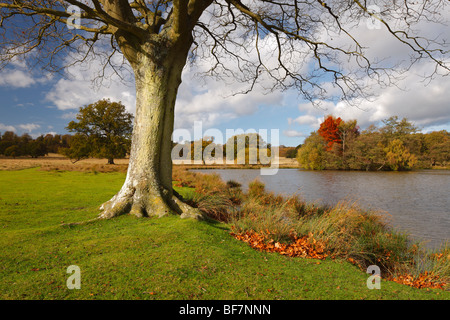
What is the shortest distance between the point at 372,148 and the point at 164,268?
41.1 metres

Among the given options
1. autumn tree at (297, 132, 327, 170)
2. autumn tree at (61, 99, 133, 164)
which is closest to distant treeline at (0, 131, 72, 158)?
autumn tree at (61, 99, 133, 164)

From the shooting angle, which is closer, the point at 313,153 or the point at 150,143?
the point at 150,143

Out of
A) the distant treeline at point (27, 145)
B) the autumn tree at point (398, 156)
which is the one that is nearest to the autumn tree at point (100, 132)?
the distant treeline at point (27, 145)

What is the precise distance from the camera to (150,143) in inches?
233

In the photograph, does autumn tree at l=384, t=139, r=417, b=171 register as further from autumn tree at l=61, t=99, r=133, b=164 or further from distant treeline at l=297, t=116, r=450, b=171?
autumn tree at l=61, t=99, r=133, b=164

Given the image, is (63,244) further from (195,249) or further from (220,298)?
(220,298)

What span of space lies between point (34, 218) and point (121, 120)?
2722 cm

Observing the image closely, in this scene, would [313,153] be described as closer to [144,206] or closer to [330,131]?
[330,131]

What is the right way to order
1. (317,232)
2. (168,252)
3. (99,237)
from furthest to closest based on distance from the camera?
(317,232), (99,237), (168,252)

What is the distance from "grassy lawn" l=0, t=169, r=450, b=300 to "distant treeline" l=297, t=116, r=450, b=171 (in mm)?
38863

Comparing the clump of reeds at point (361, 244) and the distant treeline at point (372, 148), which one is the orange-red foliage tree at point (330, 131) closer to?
the distant treeline at point (372, 148)

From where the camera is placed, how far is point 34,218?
5.99 metres

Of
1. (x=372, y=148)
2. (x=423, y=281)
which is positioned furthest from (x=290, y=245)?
(x=372, y=148)
